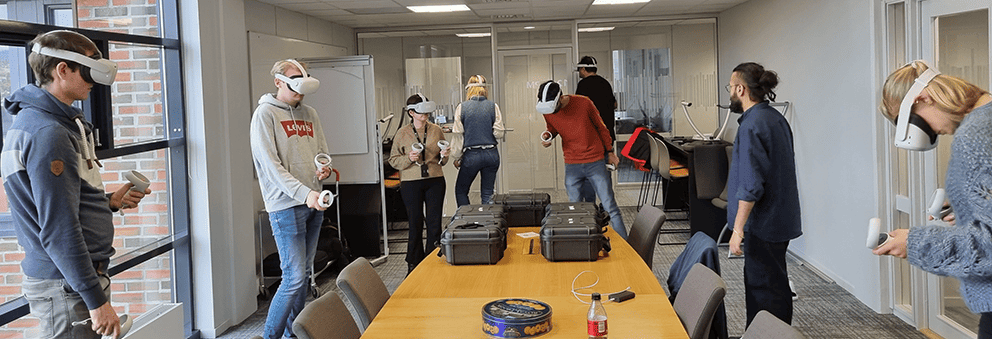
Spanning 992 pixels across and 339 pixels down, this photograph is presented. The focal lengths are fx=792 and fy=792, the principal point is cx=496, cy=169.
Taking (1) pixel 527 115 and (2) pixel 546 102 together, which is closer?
(2) pixel 546 102

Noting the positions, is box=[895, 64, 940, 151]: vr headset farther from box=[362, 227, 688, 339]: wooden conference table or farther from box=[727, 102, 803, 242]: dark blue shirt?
box=[727, 102, 803, 242]: dark blue shirt

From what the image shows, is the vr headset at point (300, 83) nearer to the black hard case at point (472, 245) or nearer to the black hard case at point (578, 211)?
the black hard case at point (472, 245)

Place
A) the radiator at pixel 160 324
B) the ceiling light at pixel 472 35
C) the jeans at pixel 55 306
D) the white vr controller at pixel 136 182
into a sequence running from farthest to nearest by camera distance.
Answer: the ceiling light at pixel 472 35
the radiator at pixel 160 324
the white vr controller at pixel 136 182
the jeans at pixel 55 306

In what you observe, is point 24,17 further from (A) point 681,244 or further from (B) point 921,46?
(A) point 681,244

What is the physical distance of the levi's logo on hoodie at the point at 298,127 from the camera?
171 inches

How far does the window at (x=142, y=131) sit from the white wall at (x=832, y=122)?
4.47 meters

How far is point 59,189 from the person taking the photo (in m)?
2.50

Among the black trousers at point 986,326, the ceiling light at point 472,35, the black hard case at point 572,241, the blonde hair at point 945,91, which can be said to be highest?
the ceiling light at point 472,35

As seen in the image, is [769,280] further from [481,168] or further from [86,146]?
[481,168]

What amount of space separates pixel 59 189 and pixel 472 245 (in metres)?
1.81

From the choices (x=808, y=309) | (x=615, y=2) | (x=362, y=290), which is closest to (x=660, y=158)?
(x=615, y=2)

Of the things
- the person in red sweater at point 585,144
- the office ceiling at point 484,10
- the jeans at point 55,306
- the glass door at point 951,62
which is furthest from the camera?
the office ceiling at point 484,10

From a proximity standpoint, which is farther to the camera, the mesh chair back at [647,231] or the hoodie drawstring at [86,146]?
the mesh chair back at [647,231]

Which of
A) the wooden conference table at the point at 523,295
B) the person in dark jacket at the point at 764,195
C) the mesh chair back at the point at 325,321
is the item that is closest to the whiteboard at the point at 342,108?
the wooden conference table at the point at 523,295
